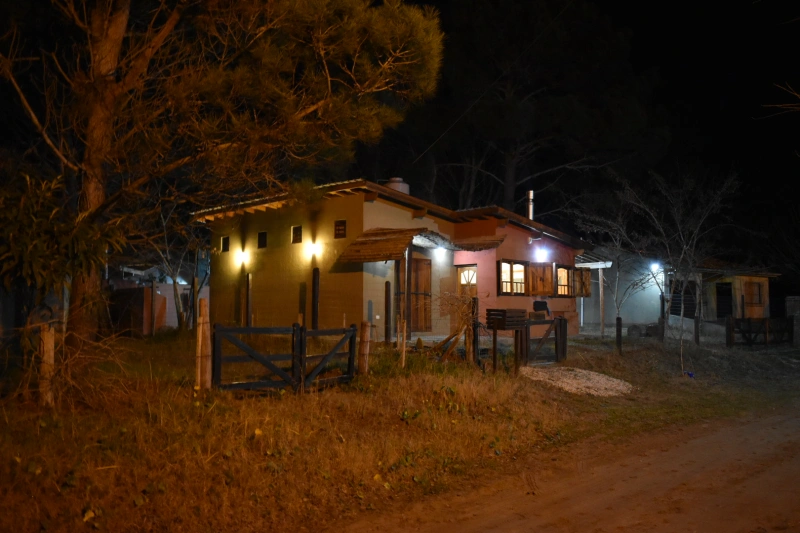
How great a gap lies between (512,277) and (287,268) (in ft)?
24.7

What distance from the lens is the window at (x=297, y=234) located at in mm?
19828

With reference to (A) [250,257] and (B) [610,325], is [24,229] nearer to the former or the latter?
(A) [250,257]

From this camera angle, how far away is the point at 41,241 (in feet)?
26.5

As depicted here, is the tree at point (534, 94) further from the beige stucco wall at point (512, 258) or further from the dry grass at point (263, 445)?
the dry grass at point (263, 445)

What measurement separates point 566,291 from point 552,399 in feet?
43.9

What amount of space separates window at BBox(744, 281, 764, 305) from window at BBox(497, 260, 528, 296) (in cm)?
1557

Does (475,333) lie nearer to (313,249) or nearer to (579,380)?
(579,380)

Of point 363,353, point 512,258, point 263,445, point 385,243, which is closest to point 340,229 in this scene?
point 385,243

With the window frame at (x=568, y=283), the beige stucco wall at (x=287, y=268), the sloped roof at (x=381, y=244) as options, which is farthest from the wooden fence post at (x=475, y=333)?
the window frame at (x=568, y=283)

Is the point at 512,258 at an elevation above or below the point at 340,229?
below

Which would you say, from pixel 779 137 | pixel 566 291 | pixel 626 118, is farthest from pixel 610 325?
pixel 779 137

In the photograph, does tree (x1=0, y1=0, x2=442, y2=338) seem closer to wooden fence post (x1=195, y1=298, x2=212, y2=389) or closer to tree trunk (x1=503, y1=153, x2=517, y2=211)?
wooden fence post (x1=195, y1=298, x2=212, y2=389)

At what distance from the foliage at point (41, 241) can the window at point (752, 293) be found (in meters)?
31.4

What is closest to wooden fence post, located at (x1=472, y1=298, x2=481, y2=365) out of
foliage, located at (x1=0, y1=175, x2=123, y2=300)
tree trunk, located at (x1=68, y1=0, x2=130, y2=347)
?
tree trunk, located at (x1=68, y1=0, x2=130, y2=347)
